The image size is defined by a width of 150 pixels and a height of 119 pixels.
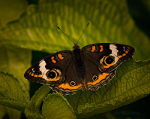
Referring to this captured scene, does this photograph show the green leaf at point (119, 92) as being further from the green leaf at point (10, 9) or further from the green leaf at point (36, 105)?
the green leaf at point (10, 9)

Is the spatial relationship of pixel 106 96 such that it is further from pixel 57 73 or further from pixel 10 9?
pixel 10 9

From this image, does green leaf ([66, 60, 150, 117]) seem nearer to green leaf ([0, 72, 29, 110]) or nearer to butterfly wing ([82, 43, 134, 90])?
butterfly wing ([82, 43, 134, 90])

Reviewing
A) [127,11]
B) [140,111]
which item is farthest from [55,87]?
[127,11]

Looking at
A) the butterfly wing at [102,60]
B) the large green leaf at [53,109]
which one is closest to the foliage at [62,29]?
the butterfly wing at [102,60]

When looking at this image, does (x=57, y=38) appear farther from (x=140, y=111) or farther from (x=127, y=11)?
(x=140, y=111)

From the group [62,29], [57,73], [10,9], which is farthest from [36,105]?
[10,9]

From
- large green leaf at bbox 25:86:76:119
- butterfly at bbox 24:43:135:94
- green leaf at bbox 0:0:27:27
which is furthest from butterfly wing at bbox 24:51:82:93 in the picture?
green leaf at bbox 0:0:27:27
